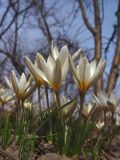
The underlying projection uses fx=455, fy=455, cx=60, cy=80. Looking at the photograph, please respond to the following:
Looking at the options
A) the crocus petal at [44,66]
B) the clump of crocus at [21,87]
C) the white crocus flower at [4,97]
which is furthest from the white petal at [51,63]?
the white crocus flower at [4,97]

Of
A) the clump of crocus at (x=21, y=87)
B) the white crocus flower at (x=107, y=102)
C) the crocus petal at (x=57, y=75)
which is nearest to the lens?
the crocus petal at (x=57, y=75)

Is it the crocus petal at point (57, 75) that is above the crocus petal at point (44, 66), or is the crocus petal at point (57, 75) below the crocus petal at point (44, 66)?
below

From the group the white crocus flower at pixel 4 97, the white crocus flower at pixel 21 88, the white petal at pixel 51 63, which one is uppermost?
the white crocus flower at pixel 4 97

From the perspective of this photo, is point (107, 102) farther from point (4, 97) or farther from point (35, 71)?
point (4, 97)

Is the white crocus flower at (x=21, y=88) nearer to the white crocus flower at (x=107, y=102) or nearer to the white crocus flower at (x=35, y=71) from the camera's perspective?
the white crocus flower at (x=35, y=71)

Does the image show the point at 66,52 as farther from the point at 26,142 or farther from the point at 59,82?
the point at 26,142

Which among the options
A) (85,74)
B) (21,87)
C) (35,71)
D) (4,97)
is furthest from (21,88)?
(4,97)

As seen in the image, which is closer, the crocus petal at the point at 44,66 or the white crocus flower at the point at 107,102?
the crocus petal at the point at 44,66

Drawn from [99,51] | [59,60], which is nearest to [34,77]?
[59,60]
